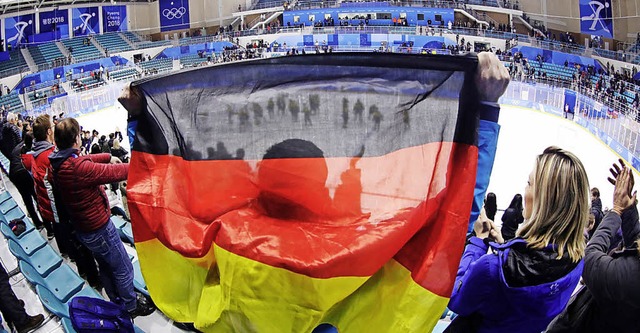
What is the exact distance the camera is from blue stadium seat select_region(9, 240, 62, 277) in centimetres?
332

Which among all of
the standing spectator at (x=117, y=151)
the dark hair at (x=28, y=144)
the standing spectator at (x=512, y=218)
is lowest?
the standing spectator at (x=512, y=218)

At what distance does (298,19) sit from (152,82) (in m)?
27.2

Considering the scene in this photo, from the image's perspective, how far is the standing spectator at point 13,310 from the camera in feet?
9.29

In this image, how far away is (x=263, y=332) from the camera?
1.75 m

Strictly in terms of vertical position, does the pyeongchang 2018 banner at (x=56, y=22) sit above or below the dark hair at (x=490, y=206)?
above

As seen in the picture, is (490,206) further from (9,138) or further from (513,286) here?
(9,138)

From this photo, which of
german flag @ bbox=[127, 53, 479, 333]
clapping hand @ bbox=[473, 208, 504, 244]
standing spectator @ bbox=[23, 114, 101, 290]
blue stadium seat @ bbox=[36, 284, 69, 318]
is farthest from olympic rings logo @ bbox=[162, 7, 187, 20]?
clapping hand @ bbox=[473, 208, 504, 244]

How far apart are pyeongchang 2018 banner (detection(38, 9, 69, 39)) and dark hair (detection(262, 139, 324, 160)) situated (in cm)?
2802

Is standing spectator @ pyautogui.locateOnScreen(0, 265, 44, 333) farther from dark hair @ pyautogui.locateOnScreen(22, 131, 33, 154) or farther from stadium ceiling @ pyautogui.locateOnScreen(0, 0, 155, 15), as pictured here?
stadium ceiling @ pyautogui.locateOnScreen(0, 0, 155, 15)

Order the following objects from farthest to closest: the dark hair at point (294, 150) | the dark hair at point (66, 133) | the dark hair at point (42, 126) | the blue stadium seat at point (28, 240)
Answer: the blue stadium seat at point (28, 240) < the dark hair at point (42, 126) < the dark hair at point (66, 133) < the dark hair at point (294, 150)

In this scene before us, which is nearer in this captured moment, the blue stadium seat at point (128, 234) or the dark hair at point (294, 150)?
the dark hair at point (294, 150)

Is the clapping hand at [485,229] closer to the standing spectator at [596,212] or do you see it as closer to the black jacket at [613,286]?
the black jacket at [613,286]

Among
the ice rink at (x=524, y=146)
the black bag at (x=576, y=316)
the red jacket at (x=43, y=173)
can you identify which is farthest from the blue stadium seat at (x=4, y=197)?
the black bag at (x=576, y=316)

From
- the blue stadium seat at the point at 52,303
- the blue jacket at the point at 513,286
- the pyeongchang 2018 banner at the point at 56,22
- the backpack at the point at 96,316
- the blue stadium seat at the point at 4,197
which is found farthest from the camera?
the pyeongchang 2018 banner at the point at 56,22
